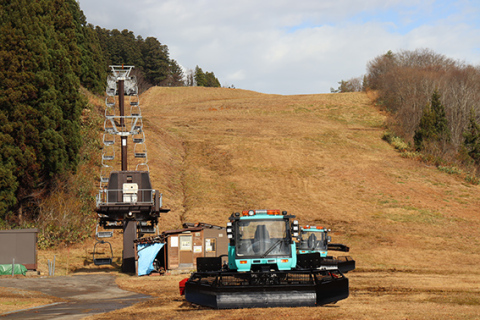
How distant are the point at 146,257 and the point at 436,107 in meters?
60.1

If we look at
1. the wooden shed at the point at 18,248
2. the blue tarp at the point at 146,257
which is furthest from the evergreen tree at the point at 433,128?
the wooden shed at the point at 18,248

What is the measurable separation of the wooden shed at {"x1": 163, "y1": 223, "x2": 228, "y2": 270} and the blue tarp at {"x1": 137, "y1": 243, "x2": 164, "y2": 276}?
96 cm

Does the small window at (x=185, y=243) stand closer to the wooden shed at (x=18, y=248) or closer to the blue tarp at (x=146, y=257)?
the blue tarp at (x=146, y=257)

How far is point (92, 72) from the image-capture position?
8456 centimetres

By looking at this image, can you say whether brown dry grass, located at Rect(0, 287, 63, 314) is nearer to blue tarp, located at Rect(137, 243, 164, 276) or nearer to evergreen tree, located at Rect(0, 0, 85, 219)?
blue tarp, located at Rect(137, 243, 164, 276)

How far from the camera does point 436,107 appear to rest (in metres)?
80.4

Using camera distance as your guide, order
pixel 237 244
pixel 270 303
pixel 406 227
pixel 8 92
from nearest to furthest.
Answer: pixel 270 303 → pixel 237 244 → pixel 8 92 → pixel 406 227

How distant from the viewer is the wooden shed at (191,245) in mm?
35812

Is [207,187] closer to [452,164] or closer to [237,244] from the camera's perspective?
[452,164]

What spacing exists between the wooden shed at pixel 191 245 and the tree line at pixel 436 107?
4646 cm

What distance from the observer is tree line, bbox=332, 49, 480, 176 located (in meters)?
76.8

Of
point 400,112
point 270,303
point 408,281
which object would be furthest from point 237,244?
point 400,112

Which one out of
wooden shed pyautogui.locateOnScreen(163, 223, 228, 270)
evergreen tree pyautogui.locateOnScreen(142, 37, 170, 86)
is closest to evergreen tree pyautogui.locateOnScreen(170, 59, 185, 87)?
evergreen tree pyautogui.locateOnScreen(142, 37, 170, 86)

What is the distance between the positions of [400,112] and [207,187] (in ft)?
143
